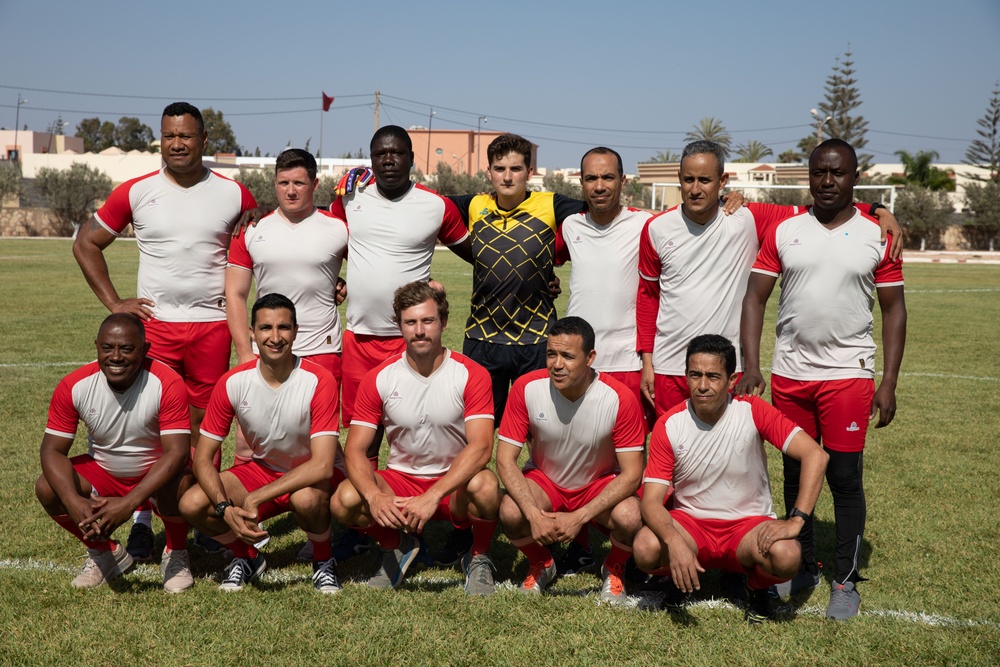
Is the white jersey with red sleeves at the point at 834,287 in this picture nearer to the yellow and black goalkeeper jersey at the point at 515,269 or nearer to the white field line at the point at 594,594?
the white field line at the point at 594,594

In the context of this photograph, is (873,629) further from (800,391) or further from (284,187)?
(284,187)

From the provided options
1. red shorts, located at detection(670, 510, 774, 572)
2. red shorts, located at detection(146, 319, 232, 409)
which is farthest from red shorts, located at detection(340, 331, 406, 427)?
red shorts, located at detection(670, 510, 774, 572)

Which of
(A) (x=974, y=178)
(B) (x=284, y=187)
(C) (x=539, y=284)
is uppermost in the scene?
(A) (x=974, y=178)

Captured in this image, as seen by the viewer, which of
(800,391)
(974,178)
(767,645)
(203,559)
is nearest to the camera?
(767,645)

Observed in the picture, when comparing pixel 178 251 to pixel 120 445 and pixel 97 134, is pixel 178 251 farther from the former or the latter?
pixel 97 134

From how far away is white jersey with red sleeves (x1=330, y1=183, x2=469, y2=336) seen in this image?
5.12m

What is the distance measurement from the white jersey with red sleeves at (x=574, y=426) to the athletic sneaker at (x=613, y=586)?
1.54 ft

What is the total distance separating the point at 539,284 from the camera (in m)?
5.15

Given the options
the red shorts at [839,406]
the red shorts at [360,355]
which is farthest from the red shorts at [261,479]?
the red shorts at [839,406]

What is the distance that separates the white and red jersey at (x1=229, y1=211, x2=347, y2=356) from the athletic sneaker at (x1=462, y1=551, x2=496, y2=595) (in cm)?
154

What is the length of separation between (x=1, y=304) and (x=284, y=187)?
13.3 m

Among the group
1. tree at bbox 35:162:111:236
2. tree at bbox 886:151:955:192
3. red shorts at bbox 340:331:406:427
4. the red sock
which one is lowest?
the red sock

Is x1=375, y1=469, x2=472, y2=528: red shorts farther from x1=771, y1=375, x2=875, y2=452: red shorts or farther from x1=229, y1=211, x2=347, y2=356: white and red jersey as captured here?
x1=771, y1=375, x2=875, y2=452: red shorts

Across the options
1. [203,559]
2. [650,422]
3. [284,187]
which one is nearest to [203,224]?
[284,187]
